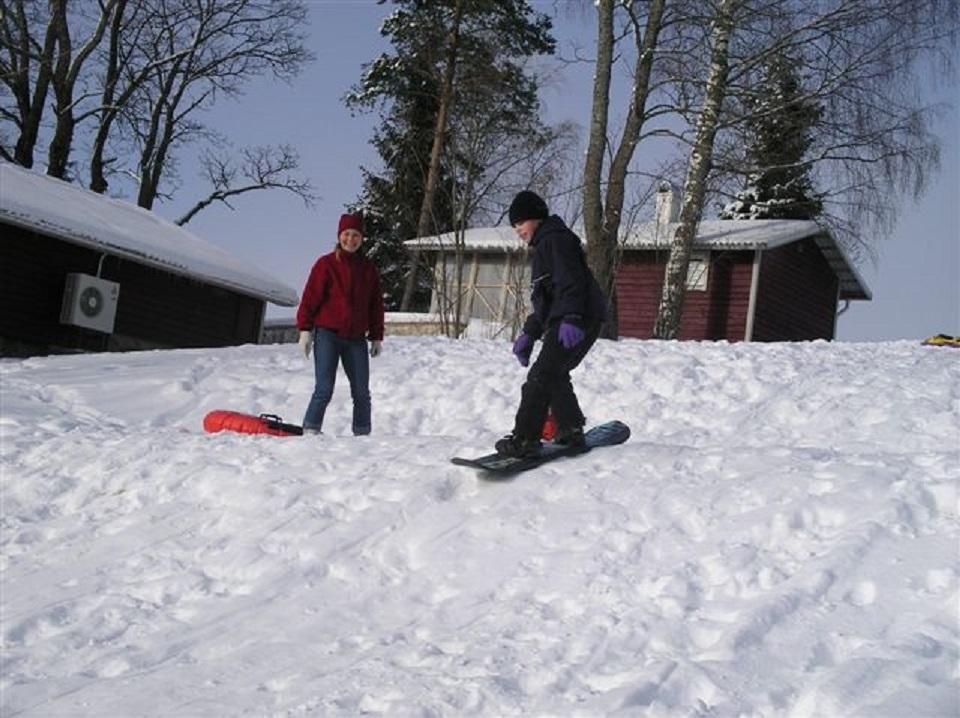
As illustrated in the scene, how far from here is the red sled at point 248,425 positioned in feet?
25.1

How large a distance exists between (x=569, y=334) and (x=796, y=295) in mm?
22228

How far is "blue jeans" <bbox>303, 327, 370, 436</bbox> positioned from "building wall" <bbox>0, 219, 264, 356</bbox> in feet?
37.3

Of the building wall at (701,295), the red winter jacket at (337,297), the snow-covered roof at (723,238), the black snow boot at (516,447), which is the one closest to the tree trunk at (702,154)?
the snow-covered roof at (723,238)

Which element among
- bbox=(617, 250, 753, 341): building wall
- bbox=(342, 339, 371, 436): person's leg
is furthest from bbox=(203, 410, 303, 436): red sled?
bbox=(617, 250, 753, 341): building wall

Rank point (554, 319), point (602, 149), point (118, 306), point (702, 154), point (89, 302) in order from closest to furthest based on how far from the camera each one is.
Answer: point (554, 319)
point (602, 149)
point (702, 154)
point (89, 302)
point (118, 306)

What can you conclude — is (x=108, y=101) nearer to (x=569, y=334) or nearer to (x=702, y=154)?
(x=702, y=154)

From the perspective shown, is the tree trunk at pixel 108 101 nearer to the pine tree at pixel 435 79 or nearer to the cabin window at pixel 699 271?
the pine tree at pixel 435 79

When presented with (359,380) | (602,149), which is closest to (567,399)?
(359,380)

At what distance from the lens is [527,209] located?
577cm

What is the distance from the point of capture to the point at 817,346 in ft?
42.9

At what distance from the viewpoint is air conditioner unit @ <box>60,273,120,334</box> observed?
57.7 feet

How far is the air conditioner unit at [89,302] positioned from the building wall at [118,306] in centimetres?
43

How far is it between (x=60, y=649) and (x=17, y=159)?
23476 millimetres

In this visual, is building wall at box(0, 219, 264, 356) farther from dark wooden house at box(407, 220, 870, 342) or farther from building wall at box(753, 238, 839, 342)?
building wall at box(753, 238, 839, 342)
